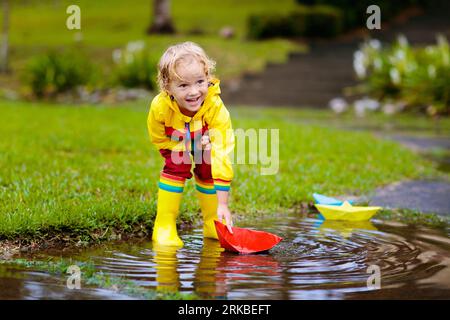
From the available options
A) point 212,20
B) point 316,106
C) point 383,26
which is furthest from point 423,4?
point 316,106

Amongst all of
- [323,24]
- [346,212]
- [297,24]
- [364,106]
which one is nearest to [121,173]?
[346,212]

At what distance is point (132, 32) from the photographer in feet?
87.7

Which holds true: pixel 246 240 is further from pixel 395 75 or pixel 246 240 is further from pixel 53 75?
pixel 53 75

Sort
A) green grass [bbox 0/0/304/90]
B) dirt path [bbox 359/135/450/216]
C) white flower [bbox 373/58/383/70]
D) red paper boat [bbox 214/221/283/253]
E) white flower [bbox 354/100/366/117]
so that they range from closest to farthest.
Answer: red paper boat [bbox 214/221/283/253], dirt path [bbox 359/135/450/216], white flower [bbox 354/100/366/117], white flower [bbox 373/58/383/70], green grass [bbox 0/0/304/90]

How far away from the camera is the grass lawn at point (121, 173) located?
17.2 ft

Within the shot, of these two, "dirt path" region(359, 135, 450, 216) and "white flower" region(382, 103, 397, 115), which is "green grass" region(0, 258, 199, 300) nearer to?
"dirt path" region(359, 135, 450, 216)

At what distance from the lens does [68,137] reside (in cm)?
946

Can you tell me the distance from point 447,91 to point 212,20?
16.3 metres

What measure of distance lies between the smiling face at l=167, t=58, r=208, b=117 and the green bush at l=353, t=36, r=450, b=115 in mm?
10215

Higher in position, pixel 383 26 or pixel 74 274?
pixel 383 26

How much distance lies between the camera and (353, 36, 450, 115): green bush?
14.4 m

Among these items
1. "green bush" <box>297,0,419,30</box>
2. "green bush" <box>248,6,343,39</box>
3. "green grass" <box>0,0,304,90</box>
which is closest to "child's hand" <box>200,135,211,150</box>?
"green grass" <box>0,0,304,90</box>

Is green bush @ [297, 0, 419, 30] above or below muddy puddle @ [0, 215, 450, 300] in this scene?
above
